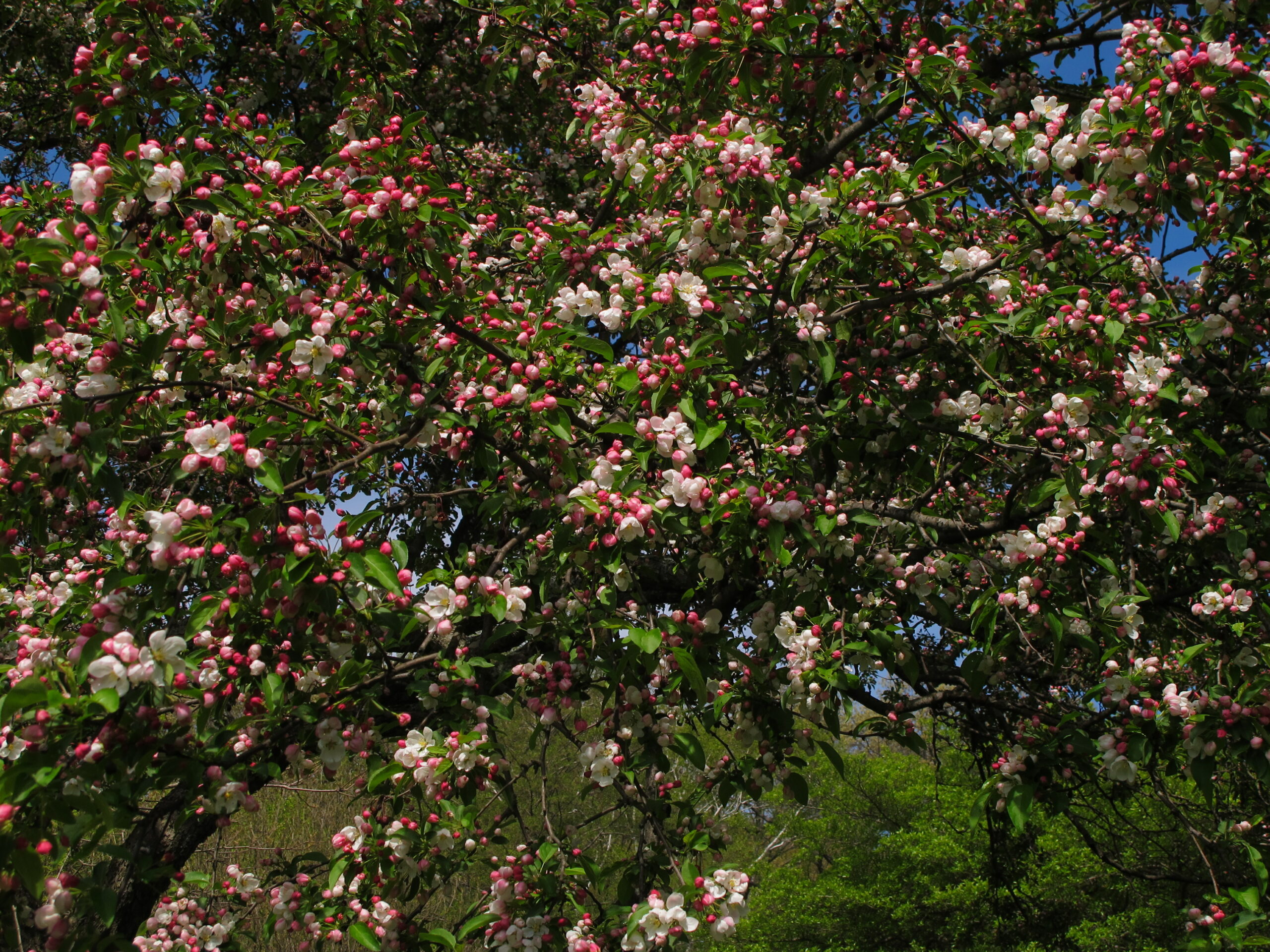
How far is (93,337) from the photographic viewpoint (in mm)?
1890

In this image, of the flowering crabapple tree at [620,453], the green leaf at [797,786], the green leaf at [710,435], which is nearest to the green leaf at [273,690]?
the flowering crabapple tree at [620,453]

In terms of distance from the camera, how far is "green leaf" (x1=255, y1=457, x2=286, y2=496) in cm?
173

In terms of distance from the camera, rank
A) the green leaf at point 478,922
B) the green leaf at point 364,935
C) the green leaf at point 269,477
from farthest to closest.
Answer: the green leaf at point 478,922
the green leaf at point 364,935
the green leaf at point 269,477

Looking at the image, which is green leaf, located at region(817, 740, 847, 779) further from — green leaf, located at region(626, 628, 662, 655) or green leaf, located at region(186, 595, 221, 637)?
green leaf, located at region(186, 595, 221, 637)

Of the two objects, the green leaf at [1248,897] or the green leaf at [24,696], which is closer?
the green leaf at [24,696]

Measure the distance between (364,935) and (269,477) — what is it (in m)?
1.20

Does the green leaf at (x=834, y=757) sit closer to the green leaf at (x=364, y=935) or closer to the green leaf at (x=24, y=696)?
the green leaf at (x=364, y=935)

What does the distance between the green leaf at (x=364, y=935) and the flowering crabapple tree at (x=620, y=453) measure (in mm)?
20

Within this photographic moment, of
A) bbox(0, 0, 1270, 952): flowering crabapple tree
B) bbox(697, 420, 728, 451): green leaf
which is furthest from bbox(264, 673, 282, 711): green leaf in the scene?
bbox(697, 420, 728, 451): green leaf

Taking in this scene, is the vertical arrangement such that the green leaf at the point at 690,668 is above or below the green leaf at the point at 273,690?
below

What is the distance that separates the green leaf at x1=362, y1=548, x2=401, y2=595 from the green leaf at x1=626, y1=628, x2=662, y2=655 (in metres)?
0.50

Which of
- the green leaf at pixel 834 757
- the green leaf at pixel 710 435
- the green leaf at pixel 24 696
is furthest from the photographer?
the green leaf at pixel 834 757

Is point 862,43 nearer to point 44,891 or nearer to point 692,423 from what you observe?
point 692,423

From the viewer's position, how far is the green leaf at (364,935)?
2111 mm
